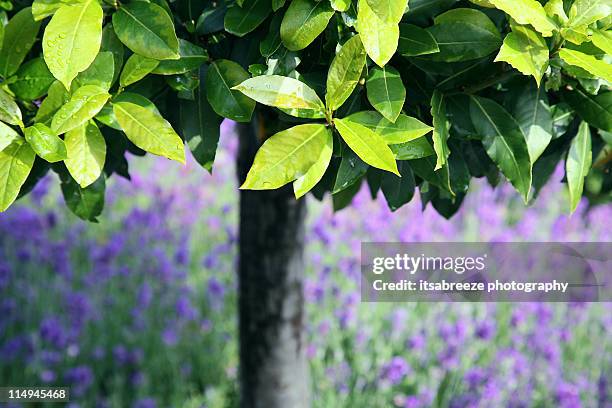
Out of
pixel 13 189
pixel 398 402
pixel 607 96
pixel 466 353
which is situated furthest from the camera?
pixel 466 353

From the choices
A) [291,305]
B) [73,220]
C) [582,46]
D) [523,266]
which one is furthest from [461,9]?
[73,220]

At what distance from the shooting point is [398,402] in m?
2.74

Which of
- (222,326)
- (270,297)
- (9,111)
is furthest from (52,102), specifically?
(222,326)

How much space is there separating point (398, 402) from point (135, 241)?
155cm

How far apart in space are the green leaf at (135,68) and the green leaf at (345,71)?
21cm

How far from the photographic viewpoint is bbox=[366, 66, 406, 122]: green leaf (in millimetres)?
803

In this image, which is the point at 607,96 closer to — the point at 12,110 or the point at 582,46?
the point at 582,46

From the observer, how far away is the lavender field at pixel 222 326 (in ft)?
9.25

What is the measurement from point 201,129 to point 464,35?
13.6 inches

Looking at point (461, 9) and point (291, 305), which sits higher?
point (461, 9)

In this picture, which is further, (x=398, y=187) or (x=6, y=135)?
(x=398, y=187)

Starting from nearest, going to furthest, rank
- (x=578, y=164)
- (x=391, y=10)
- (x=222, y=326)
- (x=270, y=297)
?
(x=391, y=10), (x=578, y=164), (x=270, y=297), (x=222, y=326)

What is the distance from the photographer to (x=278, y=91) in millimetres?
774

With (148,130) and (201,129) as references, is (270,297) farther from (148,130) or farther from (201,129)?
(148,130)
